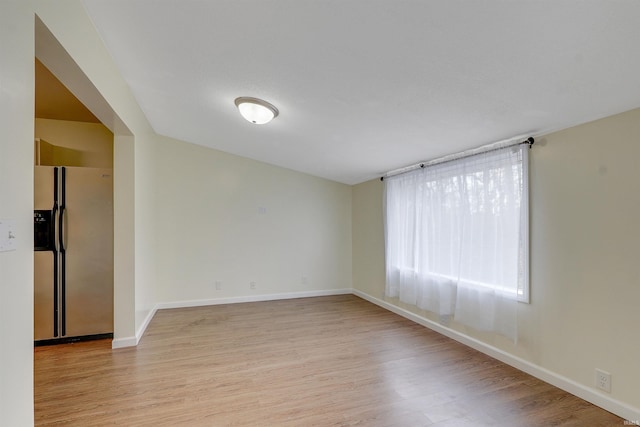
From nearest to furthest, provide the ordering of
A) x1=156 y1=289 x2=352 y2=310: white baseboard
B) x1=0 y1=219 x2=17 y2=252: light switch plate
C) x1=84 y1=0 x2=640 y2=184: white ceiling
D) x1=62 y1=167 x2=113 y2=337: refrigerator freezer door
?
x1=0 y1=219 x2=17 y2=252: light switch plate, x1=84 y1=0 x2=640 y2=184: white ceiling, x1=62 y1=167 x2=113 y2=337: refrigerator freezer door, x1=156 y1=289 x2=352 y2=310: white baseboard

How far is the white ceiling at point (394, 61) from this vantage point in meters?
1.40

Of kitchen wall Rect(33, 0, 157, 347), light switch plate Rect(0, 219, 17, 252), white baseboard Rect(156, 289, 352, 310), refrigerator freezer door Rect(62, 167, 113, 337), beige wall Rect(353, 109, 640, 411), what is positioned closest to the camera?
light switch plate Rect(0, 219, 17, 252)

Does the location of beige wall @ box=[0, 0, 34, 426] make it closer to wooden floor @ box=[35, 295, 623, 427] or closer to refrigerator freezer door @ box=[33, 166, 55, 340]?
wooden floor @ box=[35, 295, 623, 427]

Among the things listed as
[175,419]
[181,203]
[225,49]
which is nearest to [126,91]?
[225,49]

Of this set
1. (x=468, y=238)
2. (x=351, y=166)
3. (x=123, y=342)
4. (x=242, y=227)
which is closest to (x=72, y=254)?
(x=123, y=342)

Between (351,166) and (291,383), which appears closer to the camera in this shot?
(291,383)

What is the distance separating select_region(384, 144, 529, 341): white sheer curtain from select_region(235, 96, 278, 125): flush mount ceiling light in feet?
6.73

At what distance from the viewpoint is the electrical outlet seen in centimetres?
201

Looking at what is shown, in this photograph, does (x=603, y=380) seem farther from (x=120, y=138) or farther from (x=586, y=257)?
(x=120, y=138)

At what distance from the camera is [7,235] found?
3.45 feet

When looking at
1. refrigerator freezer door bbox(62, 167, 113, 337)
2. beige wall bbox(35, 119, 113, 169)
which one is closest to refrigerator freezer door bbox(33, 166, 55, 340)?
refrigerator freezer door bbox(62, 167, 113, 337)

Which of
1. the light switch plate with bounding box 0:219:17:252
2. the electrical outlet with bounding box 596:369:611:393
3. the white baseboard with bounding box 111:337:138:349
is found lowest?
the white baseboard with bounding box 111:337:138:349

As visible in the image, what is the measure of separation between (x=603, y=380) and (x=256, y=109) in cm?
345

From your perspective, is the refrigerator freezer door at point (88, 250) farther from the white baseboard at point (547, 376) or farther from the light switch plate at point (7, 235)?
the white baseboard at point (547, 376)
